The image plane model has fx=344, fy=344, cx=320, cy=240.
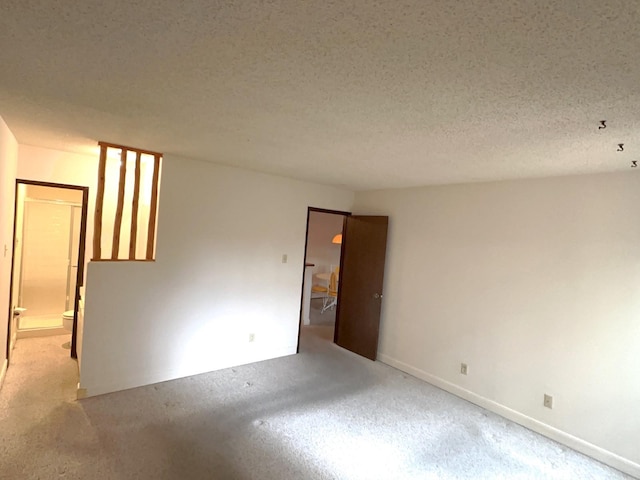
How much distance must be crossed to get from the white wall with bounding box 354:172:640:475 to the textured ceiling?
55cm

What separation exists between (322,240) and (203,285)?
17.7 feet

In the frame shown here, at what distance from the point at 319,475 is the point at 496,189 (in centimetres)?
304

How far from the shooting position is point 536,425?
3129mm

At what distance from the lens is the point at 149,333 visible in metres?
3.42

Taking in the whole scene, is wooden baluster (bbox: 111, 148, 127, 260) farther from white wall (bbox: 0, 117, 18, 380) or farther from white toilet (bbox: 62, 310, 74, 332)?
white toilet (bbox: 62, 310, 74, 332)

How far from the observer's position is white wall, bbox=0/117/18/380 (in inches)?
106

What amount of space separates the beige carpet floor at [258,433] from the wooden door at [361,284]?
966 mm

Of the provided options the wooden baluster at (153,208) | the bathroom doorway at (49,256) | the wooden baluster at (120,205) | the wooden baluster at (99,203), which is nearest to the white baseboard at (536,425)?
the wooden baluster at (153,208)

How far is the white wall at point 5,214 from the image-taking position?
2.70m

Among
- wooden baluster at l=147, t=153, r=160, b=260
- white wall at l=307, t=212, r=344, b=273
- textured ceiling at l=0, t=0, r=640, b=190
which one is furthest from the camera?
white wall at l=307, t=212, r=344, b=273

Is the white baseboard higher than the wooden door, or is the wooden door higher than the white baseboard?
the wooden door

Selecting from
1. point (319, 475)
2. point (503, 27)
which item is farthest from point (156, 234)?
point (503, 27)

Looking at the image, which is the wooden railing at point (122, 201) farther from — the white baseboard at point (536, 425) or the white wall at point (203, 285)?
the white baseboard at point (536, 425)

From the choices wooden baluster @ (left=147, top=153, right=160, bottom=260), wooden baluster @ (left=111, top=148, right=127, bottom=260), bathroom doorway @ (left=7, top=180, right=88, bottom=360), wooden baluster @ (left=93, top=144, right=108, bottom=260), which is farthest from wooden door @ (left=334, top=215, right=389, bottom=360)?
bathroom doorway @ (left=7, top=180, right=88, bottom=360)
